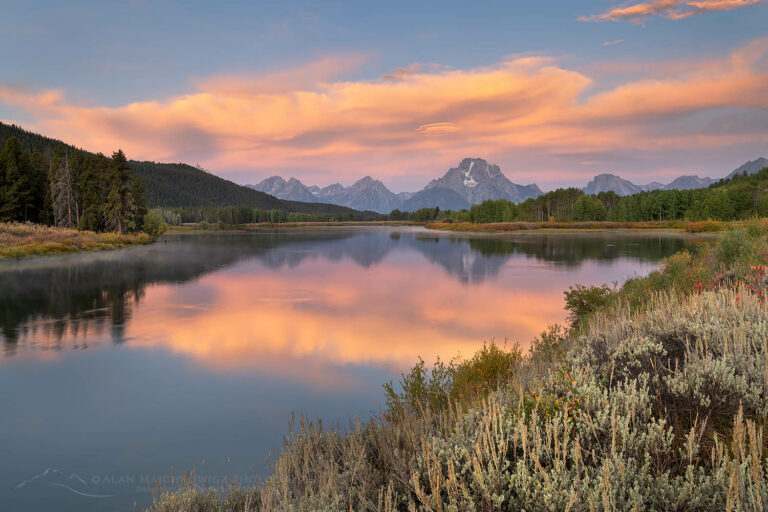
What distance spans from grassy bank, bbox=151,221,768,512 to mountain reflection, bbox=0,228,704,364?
732cm

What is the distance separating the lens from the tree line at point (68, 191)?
68375 mm

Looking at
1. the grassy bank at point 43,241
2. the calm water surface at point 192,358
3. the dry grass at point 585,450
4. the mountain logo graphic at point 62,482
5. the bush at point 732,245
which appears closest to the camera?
the dry grass at point 585,450

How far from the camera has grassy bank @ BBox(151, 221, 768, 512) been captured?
153 inches

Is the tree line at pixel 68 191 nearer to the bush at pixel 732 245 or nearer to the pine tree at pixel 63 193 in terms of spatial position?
the pine tree at pixel 63 193

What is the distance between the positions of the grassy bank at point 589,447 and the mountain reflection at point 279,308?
732cm

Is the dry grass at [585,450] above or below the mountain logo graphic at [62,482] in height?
above

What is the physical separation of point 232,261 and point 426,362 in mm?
39566

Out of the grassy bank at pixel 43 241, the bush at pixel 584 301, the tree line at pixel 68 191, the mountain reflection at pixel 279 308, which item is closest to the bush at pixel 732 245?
the bush at pixel 584 301

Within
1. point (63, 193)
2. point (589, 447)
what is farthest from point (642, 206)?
point (589, 447)

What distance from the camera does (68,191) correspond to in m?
70.5

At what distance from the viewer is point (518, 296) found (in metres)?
25.6

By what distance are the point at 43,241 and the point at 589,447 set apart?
59827 millimetres

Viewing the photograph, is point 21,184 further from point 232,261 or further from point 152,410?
point 152,410

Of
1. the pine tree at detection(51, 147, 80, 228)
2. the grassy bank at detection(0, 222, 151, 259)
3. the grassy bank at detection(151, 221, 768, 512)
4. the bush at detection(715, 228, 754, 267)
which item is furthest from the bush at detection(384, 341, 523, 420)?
the pine tree at detection(51, 147, 80, 228)
